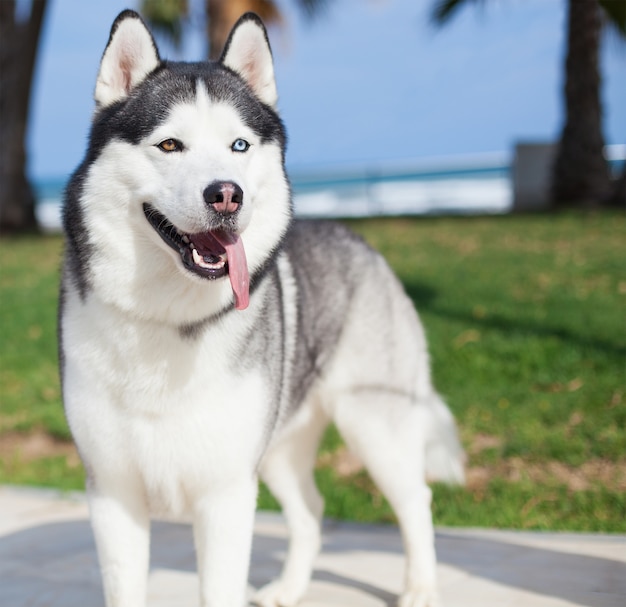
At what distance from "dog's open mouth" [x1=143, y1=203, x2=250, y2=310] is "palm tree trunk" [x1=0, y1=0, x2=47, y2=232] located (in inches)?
506

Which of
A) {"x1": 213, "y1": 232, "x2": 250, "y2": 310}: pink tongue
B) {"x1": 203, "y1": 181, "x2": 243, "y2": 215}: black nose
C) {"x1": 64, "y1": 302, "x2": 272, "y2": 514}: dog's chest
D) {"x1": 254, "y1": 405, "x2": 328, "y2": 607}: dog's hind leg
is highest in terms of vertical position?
{"x1": 203, "y1": 181, "x2": 243, "y2": 215}: black nose

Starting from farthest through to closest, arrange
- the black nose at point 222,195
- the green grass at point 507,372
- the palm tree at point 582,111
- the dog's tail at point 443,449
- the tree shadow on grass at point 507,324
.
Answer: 1. the palm tree at point 582,111
2. the tree shadow on grass at point 507,324
3. the green grass at point 507,372
4. the dog's tail at point 443,449
5. the black nose at point 222,195

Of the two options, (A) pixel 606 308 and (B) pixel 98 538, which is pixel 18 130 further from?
(B) pixel 98 538

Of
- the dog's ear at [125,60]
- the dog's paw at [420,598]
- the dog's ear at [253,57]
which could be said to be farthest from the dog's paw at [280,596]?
the dog's ear at [125,60]

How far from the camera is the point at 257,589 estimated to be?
13.2 feet

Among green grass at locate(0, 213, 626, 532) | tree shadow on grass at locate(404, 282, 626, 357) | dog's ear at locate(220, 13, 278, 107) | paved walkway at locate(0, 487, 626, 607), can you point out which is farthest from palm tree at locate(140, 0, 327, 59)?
dog's ear at locate(220, 13, 278, 107)

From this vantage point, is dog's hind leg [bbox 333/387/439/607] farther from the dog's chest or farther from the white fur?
the white fur

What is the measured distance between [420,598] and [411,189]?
25062mm

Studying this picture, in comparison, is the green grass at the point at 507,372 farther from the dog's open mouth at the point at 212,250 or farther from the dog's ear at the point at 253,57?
the dog's ear at the point at 253,57

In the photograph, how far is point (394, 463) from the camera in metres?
3.73

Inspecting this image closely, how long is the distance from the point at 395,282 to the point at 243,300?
1.42 metres

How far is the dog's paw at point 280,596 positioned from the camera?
3.80 metres

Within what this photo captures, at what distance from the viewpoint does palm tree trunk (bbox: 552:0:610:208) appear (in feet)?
43.2

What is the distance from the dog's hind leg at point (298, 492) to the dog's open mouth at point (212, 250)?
3.79 ft
